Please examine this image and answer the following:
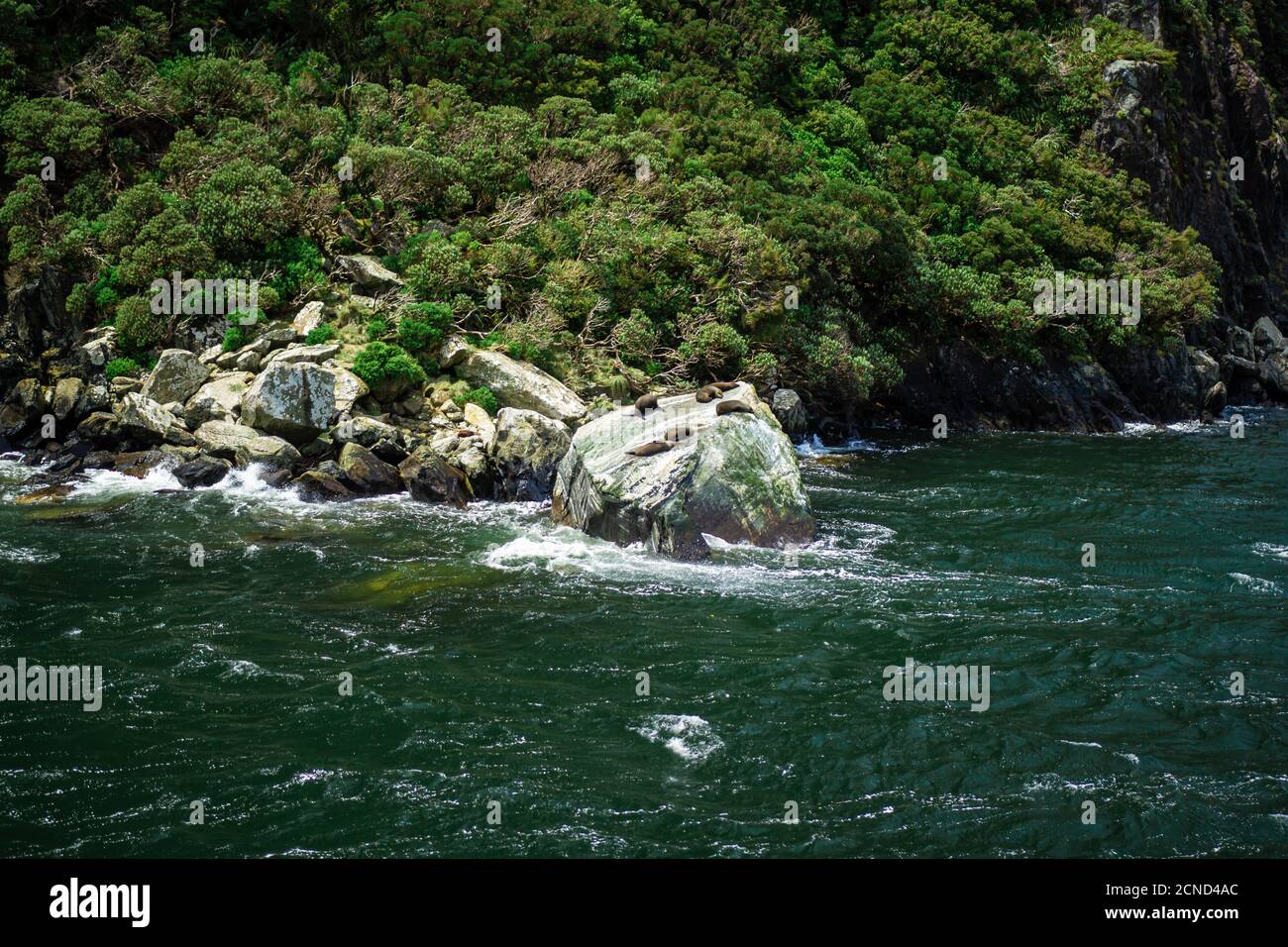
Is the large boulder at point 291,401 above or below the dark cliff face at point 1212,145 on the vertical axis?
below

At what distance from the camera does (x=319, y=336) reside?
87.7 feet

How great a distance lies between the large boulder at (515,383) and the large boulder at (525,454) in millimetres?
1407

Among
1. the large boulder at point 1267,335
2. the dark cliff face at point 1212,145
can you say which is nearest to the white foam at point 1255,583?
the dark cliff face at point 1212,145

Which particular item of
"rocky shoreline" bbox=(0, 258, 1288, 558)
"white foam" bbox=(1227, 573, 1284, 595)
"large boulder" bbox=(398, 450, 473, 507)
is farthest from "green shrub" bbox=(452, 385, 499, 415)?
"white foam" bbox=(1227, 573, 1284, 595)

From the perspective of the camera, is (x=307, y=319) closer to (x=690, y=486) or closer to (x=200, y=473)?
(x=200, y=473)

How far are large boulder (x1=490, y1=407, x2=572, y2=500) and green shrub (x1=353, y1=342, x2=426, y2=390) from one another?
3066mm

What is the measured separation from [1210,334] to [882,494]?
33041mm

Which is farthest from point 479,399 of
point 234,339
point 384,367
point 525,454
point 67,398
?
point 67,398

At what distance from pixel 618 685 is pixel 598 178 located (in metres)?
25.2

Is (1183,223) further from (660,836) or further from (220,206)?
(660,836)

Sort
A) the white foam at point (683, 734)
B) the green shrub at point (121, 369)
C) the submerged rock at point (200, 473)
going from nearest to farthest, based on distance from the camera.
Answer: the white foam at point (683, 734), the submerged rock at point (200, 473), the green shrub at point (121, 369)

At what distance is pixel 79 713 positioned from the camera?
39.8 ft

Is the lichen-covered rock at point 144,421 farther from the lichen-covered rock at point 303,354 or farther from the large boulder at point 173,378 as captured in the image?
the lichen-covered rock at point 303,354

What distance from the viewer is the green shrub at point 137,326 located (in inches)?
1062
